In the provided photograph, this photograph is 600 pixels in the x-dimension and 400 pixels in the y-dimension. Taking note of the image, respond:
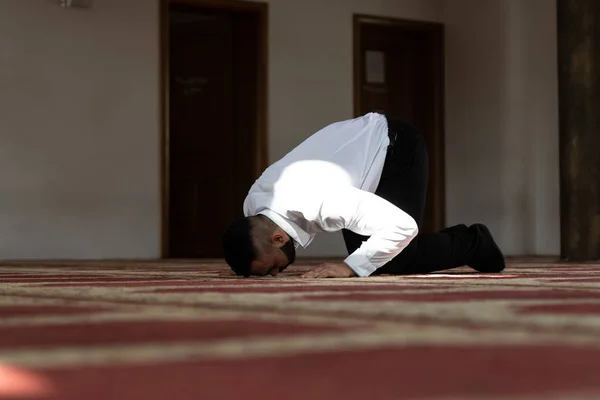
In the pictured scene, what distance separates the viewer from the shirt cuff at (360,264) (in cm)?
318

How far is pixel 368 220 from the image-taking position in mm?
3066

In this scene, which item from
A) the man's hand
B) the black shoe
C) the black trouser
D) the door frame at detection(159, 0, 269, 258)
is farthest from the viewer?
the door frame at detection(159, 0, 269, 258)

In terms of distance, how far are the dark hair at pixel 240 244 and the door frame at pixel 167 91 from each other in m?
4.51

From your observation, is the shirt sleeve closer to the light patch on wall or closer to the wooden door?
the light patch on wall

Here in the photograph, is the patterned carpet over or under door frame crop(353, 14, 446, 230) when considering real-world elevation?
under

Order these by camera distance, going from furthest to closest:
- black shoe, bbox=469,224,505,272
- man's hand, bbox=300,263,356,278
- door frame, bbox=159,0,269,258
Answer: door frame, bbox=159,0,269,258
black shoe, bbox=469,224,505,272
man's hand, bbox=300,263,356,278

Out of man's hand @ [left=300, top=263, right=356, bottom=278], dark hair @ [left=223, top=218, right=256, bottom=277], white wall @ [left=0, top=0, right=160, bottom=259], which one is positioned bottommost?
man's hand @ [left=300, top=263, right=356, bottom=278]

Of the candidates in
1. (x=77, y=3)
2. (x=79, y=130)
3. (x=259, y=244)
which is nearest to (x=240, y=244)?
(x=259, y=244)

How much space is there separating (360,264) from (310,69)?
516 cm

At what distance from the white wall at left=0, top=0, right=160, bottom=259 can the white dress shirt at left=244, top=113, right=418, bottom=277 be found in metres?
4.11

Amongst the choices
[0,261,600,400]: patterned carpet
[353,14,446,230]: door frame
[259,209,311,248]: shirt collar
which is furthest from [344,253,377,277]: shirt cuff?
[353,14,446,230]: door frame

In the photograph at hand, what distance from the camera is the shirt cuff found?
10.4ft

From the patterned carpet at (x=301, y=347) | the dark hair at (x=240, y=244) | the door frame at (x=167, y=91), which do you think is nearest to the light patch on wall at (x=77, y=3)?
the door frame at (x=167, y=91)

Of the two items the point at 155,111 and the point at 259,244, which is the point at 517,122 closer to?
the point at 155,111
